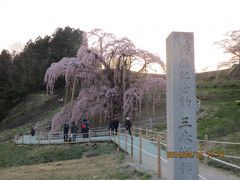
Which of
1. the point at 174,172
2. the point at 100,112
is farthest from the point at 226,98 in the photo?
the point at 174,172

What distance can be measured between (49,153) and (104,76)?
8.95 meters

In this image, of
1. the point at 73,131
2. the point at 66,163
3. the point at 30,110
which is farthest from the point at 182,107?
the point at 30,110

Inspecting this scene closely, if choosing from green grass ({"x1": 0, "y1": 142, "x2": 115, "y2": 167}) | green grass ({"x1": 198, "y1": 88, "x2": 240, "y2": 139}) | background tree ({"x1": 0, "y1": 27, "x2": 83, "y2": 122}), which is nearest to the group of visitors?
green grass ({"x1": 0, "y1": 142, "x2": 115, "y2": 167})

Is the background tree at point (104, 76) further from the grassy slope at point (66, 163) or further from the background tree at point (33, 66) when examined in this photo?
the background tree at point (33, 66)

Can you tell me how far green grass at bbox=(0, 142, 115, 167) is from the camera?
988 inches

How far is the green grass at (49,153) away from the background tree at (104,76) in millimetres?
4157

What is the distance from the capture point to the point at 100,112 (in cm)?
3281

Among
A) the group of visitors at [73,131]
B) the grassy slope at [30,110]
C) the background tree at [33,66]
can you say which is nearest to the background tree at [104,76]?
the group of visitors at [73,131]

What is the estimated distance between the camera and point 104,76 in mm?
34125

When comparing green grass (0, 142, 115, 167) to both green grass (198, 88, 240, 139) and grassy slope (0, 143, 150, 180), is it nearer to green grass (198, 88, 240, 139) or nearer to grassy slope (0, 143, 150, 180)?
grassy slope (0, 143, 150, 180)

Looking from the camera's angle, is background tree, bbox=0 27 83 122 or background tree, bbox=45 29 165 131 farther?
background tree, bbox=0 27 83 122

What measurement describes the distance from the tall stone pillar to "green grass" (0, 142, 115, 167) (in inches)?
595

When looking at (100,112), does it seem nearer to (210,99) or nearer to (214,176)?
(210,99)

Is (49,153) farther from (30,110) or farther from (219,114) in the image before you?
(30,110)
